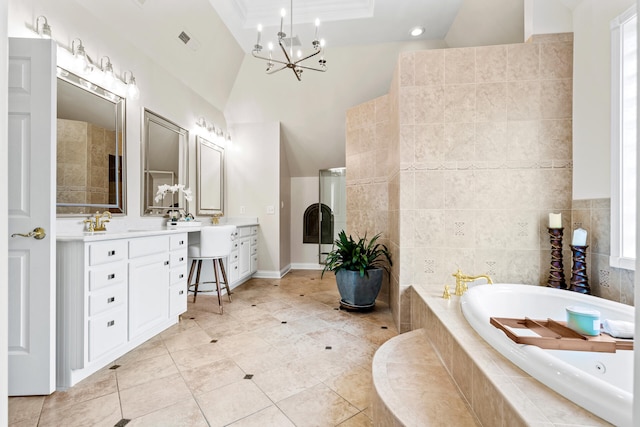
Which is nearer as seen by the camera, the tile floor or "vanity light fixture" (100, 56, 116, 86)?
the tile floor

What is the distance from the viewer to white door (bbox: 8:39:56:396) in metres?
1.58

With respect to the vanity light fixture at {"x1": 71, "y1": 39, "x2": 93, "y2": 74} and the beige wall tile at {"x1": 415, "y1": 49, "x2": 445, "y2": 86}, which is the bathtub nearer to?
the beige wall tile at {"x1": 415, "y1": 49, "x2": 445, "y2": 86}

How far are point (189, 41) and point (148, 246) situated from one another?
227 cm

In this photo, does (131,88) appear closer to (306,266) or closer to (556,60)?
(556,60)

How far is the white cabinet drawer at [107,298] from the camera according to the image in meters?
1.75

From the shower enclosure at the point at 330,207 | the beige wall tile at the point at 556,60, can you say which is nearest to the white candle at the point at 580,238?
the beige wall tile at the point at 556,60

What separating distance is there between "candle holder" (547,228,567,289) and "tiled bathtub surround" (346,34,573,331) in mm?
98

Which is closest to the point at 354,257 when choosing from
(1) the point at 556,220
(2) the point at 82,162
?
(1) the point at 556,220

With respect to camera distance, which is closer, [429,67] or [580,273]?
[580,273]

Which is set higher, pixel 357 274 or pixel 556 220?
pixel 556 220

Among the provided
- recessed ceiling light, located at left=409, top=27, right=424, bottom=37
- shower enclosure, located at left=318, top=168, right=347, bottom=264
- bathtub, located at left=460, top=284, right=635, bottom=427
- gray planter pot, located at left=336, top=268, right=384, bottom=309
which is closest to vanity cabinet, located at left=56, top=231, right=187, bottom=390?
gray planter pot, located at left=336, top=268, right=384, bottom=309

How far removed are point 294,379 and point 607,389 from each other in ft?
4.72

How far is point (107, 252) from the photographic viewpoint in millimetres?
1843

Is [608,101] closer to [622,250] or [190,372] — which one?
[622,250]
